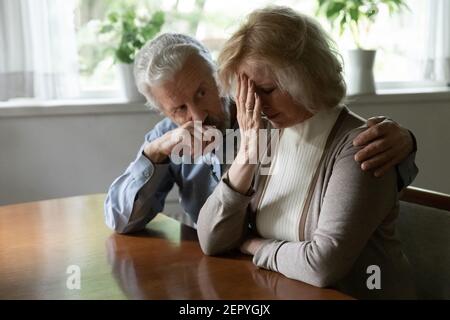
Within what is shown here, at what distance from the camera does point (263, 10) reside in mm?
1230

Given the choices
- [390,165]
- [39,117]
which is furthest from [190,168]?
[39,117]

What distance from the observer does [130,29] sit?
249 cm

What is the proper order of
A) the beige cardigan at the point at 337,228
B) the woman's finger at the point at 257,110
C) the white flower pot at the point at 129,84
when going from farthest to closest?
the white flower pot at the point at 129,84
the woman's finger at the point at 257,110
the beige cardigan at the point at 337,228

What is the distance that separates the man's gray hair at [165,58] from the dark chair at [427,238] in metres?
0.59

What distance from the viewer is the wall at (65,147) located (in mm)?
2418

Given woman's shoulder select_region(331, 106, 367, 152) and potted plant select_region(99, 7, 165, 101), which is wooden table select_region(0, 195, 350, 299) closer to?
woman's shoulder select_region(331, 106, 367, 152)

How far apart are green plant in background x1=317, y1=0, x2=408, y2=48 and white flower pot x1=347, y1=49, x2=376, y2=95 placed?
0.08 m

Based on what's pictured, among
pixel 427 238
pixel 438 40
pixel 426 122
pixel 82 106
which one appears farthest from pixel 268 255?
pixel 438 40

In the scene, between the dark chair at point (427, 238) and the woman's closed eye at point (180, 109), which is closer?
the dark chair at point (427, 238)

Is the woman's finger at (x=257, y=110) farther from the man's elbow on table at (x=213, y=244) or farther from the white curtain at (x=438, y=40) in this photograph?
A: the white curtain at (x=438, y=40)

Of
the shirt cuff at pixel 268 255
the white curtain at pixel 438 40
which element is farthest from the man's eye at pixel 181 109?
the white curtain at pixel 438 40

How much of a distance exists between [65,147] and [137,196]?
3.44 feet

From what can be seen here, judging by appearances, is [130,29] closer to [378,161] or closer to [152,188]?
[152,188]
